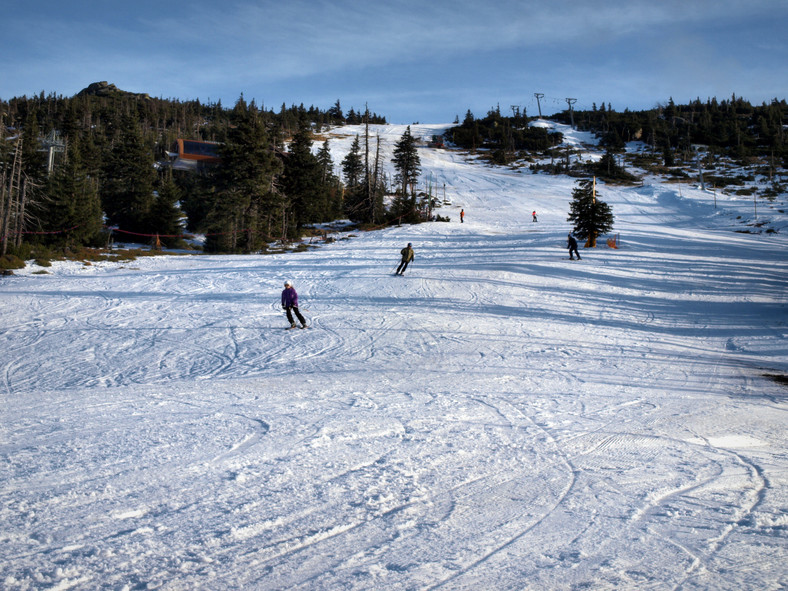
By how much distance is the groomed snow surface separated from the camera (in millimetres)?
3707

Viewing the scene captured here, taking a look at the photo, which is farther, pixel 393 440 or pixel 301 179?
pixel 301 179

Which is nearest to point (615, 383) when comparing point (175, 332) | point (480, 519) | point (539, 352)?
point (539, 352)

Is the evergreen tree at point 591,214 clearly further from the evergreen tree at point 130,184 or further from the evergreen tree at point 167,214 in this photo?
the evergreen tree at point 130,184

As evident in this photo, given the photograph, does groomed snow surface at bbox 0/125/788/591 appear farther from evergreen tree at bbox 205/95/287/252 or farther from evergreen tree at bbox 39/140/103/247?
evergreen tree at bbox 205/95/287/252

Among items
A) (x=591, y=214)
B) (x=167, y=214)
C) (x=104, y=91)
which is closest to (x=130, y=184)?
(x=167, y=214)

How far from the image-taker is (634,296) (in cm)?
1850

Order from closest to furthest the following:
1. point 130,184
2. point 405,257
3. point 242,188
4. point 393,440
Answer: point 393,440
point 405,257
point 242,188
point 130,184

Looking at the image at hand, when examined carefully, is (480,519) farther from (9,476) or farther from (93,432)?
(93,432)

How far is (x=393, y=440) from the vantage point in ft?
20.3

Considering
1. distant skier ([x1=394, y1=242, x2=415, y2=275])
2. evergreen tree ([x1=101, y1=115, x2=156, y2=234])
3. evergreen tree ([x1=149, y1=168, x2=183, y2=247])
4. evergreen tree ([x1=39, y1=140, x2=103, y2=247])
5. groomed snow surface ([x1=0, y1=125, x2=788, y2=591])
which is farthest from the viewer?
evergreen tree ([x1=101, y1=115, x2=156, y2=234])

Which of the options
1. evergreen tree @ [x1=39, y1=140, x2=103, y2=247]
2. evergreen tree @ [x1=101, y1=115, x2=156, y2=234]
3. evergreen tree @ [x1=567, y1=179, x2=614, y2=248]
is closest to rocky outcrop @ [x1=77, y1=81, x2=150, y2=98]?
evergreen tree @ [x1=101, y1=115, x2=156, y2=234]

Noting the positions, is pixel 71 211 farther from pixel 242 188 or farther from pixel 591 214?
pixel 591 214

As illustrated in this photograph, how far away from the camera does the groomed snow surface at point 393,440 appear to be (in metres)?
3.71

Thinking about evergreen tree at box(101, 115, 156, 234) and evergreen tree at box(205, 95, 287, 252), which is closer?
evergreen tree at box(205, 95, 287, 252)
